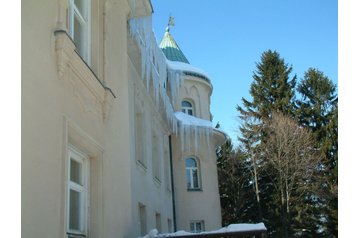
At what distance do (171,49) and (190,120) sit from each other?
5252 millimetres

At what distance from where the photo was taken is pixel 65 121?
575 cm

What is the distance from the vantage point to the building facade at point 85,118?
4.78 meters

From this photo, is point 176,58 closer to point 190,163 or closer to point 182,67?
point 182,67

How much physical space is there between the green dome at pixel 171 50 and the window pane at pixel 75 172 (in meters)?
19.0

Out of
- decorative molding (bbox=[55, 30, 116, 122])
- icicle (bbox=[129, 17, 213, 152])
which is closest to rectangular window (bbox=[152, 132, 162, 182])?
icicle (bbox=[129, 17, 213, 152])

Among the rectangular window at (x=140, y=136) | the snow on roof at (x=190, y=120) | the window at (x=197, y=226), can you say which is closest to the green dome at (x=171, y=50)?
the snow on roof at (x=190, y=120)

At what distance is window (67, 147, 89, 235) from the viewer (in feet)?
20.7

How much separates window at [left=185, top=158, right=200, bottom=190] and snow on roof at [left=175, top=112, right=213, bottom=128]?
1.93 m

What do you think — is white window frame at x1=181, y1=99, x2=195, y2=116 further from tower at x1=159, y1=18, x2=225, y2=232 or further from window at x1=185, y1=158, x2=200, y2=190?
window at x1=185, y1=158, x2=200, y2=190

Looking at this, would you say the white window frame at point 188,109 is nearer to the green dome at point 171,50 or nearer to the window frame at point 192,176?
the green dome at point 171,50
